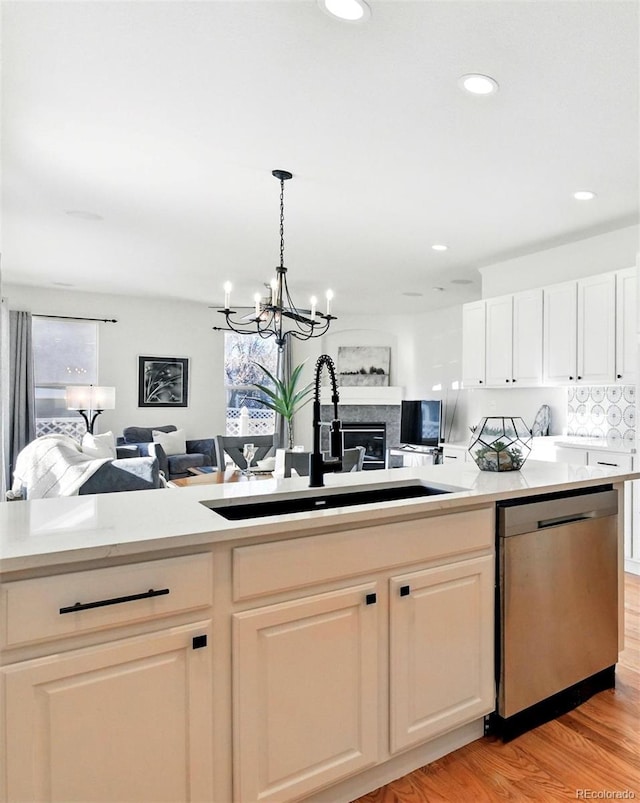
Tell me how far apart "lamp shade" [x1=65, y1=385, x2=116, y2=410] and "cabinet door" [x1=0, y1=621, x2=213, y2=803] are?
5.40m

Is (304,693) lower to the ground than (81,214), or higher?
lower

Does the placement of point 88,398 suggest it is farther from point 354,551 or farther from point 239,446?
point 354,551

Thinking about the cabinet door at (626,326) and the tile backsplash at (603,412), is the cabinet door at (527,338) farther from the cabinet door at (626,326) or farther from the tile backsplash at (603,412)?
the cabinet door at (626,326)

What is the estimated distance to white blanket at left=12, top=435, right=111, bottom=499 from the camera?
3365mm

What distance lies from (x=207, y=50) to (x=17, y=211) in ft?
8.54

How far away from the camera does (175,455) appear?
6.70m

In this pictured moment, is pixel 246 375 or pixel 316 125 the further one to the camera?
pixel 246 375

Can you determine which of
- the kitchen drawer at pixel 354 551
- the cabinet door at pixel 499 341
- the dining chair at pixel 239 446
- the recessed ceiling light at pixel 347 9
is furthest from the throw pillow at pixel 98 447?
the recessed ceiling light at pixel 347 9

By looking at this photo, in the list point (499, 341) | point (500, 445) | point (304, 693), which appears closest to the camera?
point (304, 693)

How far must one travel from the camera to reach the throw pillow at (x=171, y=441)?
6.66 meters

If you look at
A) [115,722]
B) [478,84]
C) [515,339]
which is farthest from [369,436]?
[115,722]

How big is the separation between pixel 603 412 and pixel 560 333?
768 millimetres

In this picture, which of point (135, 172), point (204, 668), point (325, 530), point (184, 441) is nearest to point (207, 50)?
point (135, 172)

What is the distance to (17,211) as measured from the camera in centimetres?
391
